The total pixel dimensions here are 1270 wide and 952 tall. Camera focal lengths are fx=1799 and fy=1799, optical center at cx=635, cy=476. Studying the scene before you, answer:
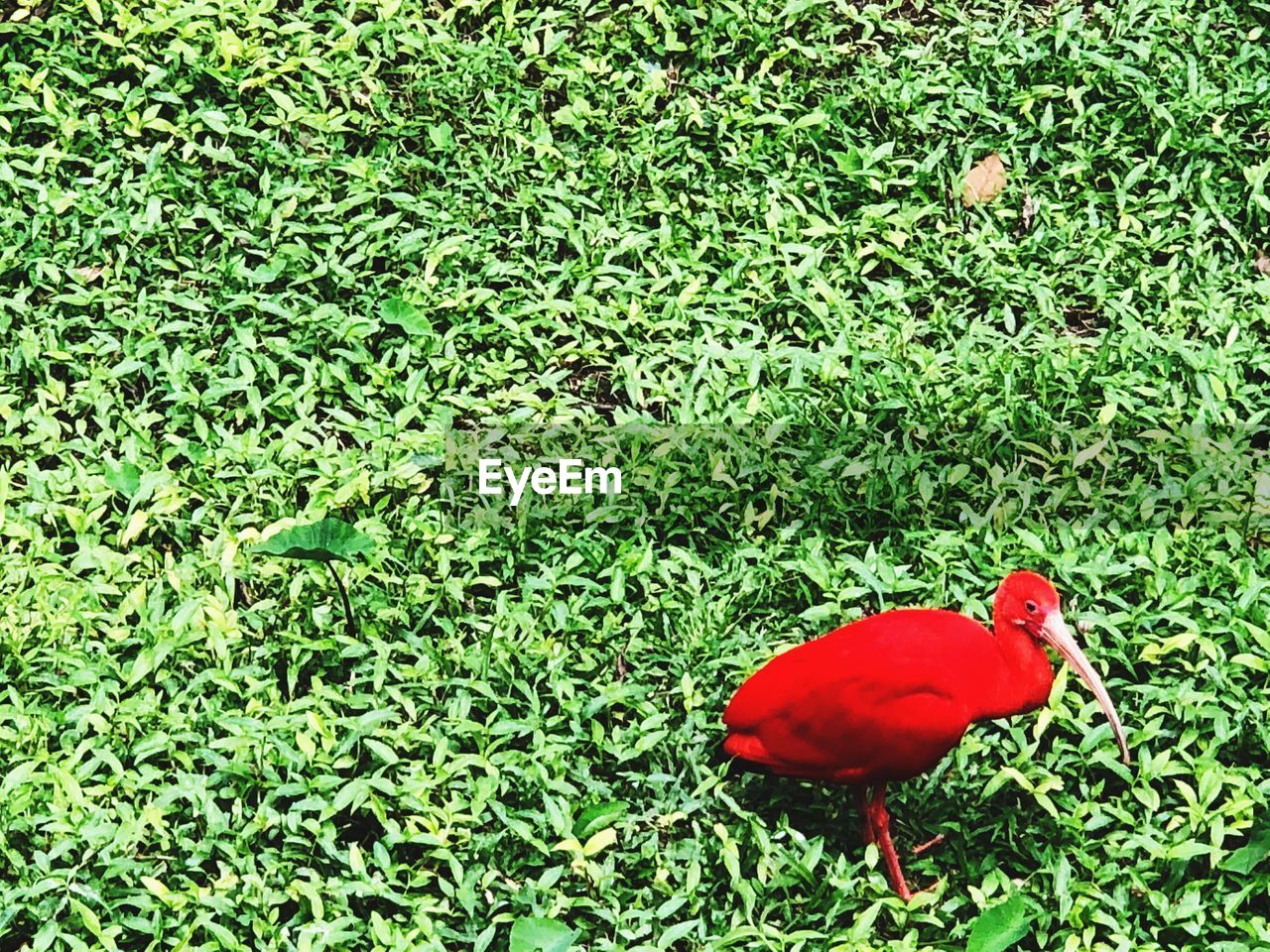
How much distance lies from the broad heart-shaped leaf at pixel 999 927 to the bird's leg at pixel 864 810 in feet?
1.08

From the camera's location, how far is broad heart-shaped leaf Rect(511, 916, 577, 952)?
4.05 meters

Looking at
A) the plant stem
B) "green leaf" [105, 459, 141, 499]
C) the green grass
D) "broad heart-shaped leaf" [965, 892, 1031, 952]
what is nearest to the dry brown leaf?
the green grass

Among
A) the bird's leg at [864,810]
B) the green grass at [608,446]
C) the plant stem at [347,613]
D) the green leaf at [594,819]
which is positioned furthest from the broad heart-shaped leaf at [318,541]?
Result: the bird's leg at [864,810]

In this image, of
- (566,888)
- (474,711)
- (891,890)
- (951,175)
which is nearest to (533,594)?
(474,711)

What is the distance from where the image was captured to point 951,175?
6094mm

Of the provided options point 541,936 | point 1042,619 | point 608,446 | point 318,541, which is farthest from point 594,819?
point 608,446

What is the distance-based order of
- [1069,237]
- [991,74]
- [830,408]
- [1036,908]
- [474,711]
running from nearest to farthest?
1. [1036,908]
2. [474,711]
3. [830,408]
4. [1069,237]
5. [991,74]

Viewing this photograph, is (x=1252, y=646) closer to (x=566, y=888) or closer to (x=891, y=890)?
(x=891, y=890)

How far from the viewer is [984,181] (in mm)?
6109

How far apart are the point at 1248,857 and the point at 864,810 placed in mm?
898

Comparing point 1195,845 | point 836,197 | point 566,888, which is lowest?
point 566,888

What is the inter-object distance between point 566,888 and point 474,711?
0.57 meters

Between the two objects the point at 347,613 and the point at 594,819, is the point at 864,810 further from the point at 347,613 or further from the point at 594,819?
the point at 347,613

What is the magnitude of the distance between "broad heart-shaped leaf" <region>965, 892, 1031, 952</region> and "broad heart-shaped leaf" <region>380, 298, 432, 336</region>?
2.49m
